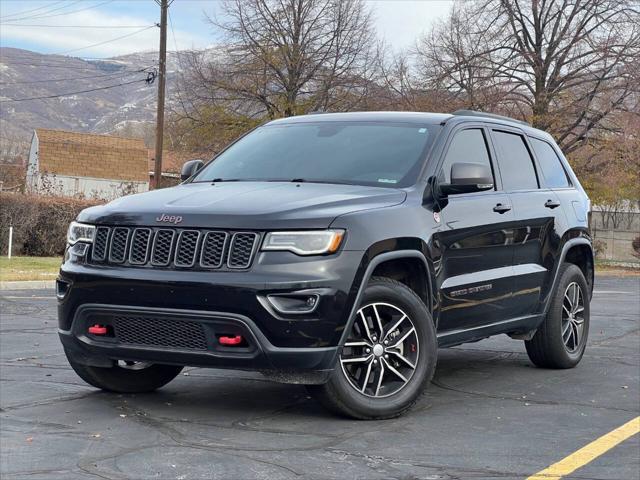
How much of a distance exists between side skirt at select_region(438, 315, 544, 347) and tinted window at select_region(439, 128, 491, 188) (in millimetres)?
995

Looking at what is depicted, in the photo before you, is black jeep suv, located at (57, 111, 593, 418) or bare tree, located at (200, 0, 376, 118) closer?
black jeep suv, located at (57, 111, 593, 418)

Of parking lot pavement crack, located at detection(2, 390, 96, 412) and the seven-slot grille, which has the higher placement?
the seven-slot grille

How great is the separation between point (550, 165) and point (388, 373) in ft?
10.6

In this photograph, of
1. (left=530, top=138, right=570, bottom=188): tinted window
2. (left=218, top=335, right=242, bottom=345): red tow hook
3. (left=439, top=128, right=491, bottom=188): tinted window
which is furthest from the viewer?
(left=530, top=138, right=570, bottom=188): tinted window

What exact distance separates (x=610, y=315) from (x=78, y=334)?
942 cm

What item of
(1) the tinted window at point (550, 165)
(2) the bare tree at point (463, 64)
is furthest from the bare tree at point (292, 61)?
(1) the tinted window at point (550, 165)

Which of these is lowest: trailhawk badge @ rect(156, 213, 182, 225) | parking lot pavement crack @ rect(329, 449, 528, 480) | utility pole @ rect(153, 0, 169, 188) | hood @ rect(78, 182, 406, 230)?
parking lot pavement crack @ rect(329, 449, 528, 480)

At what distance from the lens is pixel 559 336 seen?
8273 millimetres

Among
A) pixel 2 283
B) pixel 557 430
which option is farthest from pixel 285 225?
pixel 2 283

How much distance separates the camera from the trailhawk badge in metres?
5.80

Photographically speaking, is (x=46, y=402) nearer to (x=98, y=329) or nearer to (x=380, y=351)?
(x=98, y=329)

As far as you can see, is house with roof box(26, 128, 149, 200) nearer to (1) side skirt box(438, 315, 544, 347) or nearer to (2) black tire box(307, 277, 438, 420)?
(1) side skirt box(438, 315, 544, 347)

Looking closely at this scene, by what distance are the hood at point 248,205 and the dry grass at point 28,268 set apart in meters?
13.4

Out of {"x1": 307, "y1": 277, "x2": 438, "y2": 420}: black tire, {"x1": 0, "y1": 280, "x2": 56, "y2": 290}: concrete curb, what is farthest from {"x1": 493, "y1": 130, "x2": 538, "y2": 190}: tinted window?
{"x1": 0, "y1": 280, "x2": 56, "y2": 290}: concrete curb
